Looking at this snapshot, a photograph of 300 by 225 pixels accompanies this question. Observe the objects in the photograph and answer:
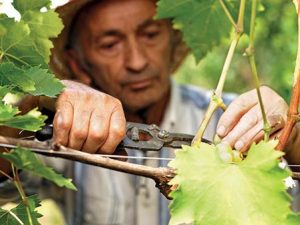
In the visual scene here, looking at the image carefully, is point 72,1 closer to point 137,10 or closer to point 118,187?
point 137,10

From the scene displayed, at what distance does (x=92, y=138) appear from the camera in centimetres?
114

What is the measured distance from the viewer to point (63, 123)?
1.13m

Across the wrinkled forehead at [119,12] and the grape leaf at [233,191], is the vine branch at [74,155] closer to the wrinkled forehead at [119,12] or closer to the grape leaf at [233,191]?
the grape leaf at [233,191]

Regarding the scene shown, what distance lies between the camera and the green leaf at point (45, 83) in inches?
42.3

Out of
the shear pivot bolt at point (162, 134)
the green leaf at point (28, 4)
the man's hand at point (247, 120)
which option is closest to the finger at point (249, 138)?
the man's hand at point (247, 120)

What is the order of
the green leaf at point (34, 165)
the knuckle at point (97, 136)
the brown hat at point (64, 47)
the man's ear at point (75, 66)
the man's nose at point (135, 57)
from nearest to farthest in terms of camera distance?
the green leaf at point (34, 165) → the knuckle at point (97, 136) → the brown hat at point (64, 47) → the man's nose at point (135, 57) → the man's ear at point (75, 66)

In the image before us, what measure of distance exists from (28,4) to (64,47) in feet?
4.84

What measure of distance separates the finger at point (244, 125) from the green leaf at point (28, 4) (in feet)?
1.18

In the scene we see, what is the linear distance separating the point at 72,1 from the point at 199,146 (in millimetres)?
1376

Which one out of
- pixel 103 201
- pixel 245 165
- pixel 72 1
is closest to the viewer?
pixel 245 165

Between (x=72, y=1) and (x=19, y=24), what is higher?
(x=72, y=1)

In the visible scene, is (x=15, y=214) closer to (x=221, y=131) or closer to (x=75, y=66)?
(x=221, y=131)

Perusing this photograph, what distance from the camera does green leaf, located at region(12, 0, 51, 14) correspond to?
1.18 metres

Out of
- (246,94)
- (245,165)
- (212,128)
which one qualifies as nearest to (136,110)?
(212,128)
